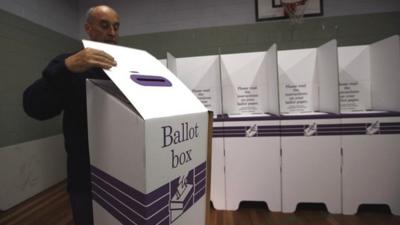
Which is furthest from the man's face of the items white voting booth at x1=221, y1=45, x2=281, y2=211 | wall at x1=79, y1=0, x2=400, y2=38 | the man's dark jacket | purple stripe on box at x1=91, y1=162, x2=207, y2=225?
wall at x1=79, y1=0, x2=400, y2=38

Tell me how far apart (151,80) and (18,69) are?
251 cm

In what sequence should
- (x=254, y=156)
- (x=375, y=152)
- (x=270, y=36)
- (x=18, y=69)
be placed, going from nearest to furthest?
(x=375, y=152) < (x=254, y=156) < (x=18, y=69) < (x=270, y=36)

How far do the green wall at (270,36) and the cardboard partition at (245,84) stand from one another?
739mm

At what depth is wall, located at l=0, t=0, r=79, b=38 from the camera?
2393 mm

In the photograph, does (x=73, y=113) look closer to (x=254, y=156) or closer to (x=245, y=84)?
(x=254, y=156)

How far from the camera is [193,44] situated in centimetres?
320

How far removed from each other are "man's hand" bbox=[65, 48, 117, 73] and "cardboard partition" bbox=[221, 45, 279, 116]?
193cm

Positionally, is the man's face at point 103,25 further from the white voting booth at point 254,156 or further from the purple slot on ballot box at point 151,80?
the white voting booth at point 254,156

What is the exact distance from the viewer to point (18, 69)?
2.38 meters

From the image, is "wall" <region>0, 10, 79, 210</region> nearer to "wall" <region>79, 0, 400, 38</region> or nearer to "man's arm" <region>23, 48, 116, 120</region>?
"wall" <region>79, 0, 400, 38</region>

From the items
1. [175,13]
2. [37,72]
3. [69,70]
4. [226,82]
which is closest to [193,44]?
[175,13]

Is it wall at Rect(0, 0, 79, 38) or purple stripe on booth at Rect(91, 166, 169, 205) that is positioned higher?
wall at Rect(0, 0, 79, 38)

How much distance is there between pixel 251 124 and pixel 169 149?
5.17ft

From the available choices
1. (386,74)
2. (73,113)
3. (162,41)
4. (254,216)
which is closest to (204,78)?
(162,41)
